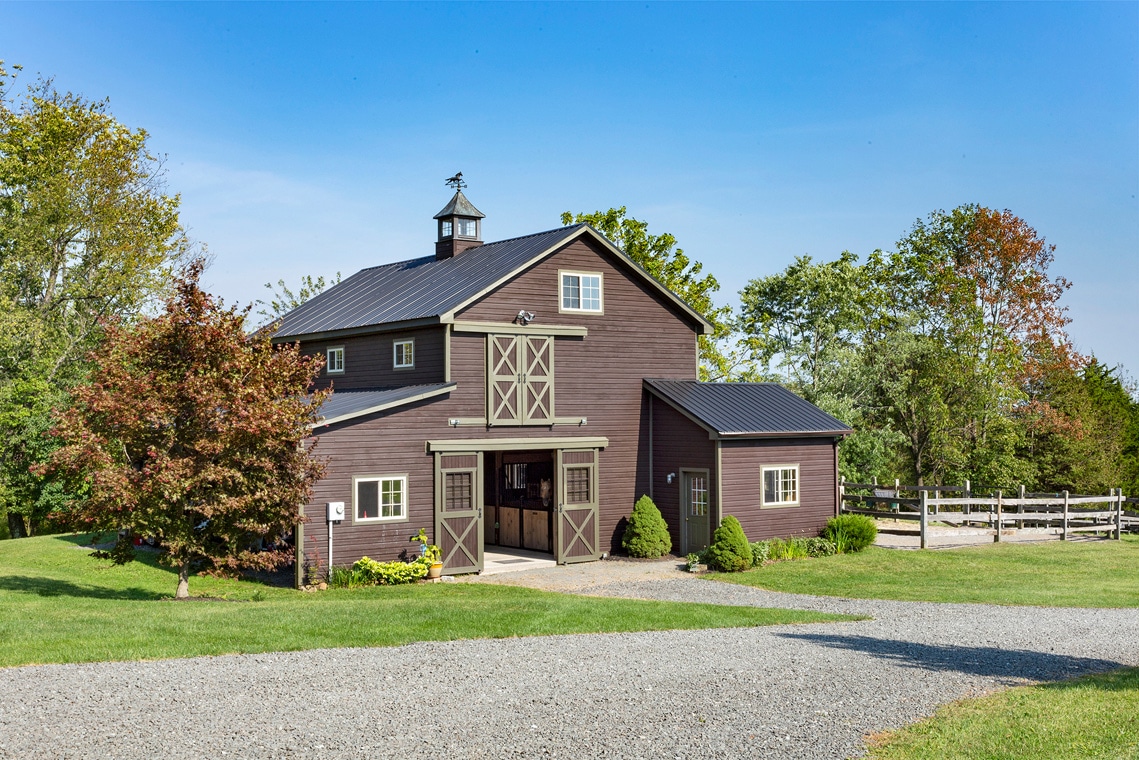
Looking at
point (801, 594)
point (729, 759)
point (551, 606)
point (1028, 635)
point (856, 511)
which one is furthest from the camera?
point (856, 511)

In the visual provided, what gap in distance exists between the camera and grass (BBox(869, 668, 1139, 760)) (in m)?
9.21

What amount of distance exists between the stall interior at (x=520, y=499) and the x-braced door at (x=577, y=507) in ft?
3.87

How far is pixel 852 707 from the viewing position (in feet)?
35.3

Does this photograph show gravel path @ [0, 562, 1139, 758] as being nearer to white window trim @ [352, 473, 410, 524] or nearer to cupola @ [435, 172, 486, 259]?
white window trim @ [352, 473, 410, 524]

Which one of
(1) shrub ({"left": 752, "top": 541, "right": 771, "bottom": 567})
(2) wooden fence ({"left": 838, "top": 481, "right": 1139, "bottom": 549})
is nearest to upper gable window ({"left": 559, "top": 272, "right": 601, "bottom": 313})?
(1) shrub ({"left": 752, "top": 541, "right": 771, "bottom": 567})

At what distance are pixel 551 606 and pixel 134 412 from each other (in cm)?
734

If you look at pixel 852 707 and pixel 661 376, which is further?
pixel 661 376

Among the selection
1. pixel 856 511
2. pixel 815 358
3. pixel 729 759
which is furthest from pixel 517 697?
pixel 815 358

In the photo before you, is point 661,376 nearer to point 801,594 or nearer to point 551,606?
point 801,594

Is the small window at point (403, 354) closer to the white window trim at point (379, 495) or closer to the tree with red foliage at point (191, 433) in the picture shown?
the white window trim at point (379, 495)

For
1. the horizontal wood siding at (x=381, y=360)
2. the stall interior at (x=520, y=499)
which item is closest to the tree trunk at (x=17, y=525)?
the horizontal wood siding at (x=381, y=360)

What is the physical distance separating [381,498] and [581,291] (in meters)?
7.26

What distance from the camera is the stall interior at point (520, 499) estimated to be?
26797mm

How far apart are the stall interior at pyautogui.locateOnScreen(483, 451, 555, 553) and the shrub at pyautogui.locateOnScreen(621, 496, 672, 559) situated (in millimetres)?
2048
